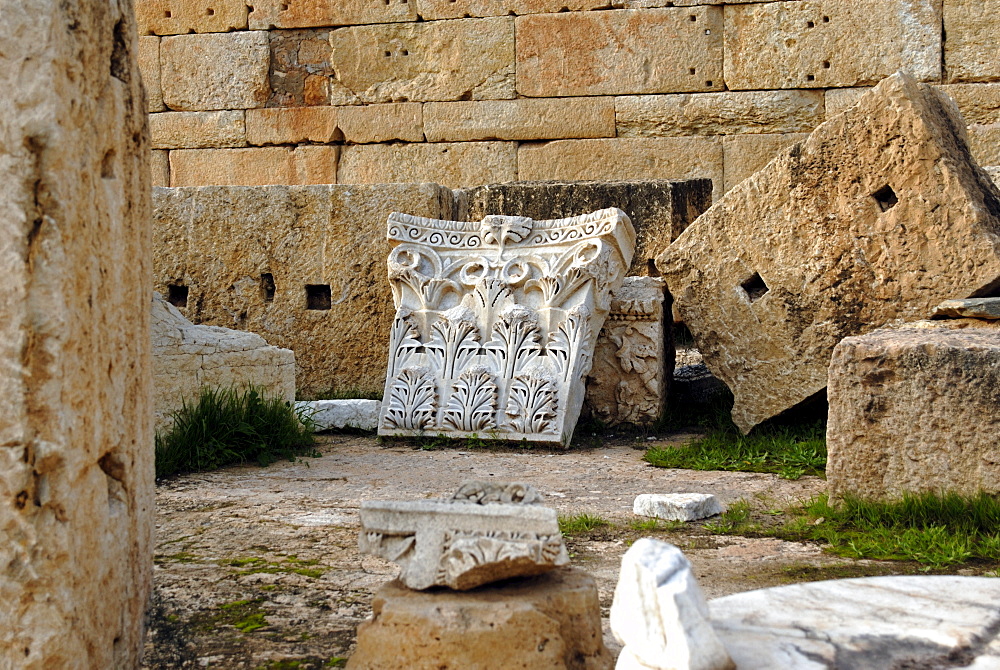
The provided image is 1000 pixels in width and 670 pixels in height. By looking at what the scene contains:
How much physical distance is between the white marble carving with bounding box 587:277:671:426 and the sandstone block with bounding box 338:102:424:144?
15.1ft

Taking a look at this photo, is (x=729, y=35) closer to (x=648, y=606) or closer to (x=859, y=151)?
(x=859, y=151)

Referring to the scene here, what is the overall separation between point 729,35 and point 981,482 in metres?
6.75

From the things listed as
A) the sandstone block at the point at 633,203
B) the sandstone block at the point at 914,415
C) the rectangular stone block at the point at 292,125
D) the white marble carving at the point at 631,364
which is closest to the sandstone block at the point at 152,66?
the rectangular stone block at the point at 292,125

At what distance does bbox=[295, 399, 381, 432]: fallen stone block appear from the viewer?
635cm

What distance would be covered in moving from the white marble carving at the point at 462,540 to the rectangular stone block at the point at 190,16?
8969 millimetres

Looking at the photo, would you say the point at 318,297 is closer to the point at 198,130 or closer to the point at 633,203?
the point at 633,203

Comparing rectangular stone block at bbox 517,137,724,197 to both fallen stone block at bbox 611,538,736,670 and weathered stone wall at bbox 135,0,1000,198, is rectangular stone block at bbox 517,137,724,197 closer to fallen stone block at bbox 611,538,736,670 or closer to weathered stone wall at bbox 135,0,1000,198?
weathered stone wall at bbox 135,0,1000,198

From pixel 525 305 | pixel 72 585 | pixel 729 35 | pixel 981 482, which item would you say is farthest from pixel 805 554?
pixel 729 35

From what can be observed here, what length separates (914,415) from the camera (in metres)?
3.86

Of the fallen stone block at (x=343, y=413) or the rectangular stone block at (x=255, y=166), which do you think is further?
the rectangular stone block at (x=255, y=166)

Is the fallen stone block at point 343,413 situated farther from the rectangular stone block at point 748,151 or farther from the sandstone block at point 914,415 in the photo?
the rectangular stone block at point 748,151

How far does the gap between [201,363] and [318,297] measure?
6.19 feet

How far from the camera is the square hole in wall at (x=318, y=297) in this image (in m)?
7.32

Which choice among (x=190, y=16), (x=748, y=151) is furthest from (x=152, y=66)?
(x=748, y=151)
